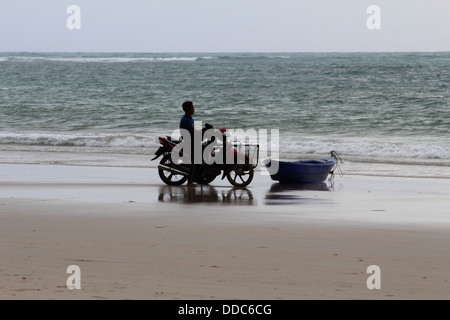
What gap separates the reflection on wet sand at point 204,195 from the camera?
10.7 m

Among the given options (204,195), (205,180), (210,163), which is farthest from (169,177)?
(204,195)

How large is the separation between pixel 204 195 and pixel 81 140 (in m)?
11.9

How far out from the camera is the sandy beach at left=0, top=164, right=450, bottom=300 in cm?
561

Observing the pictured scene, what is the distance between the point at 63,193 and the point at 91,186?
0.96 metres

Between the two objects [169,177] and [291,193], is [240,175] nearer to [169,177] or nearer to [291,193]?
[291,193]

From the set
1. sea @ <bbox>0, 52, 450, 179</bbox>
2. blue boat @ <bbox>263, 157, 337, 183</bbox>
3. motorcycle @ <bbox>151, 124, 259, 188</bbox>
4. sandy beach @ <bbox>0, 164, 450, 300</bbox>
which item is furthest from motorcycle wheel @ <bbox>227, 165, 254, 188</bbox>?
sea @ <bbox>0, 52, 450, 179</bbox>

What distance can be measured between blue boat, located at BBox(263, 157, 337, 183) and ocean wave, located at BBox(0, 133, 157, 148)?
892 centimetres

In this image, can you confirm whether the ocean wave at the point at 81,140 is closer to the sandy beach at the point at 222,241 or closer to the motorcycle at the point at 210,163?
the motorcycle at the point at 210,163

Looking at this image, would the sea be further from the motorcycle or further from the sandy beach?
the sandy beach

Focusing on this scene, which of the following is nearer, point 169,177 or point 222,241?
point 222,241

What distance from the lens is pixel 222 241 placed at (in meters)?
7.44
